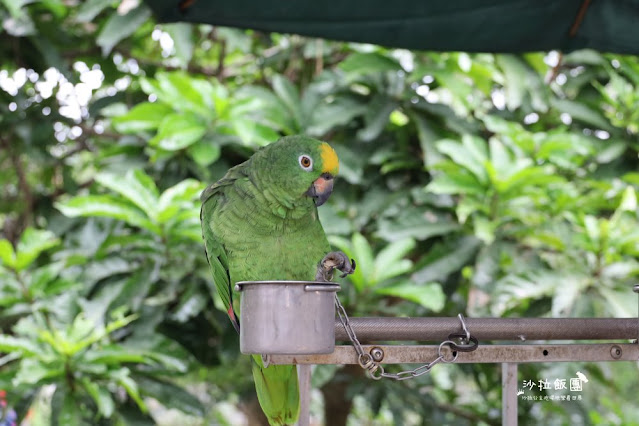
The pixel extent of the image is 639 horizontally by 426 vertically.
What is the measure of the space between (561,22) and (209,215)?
1022mm

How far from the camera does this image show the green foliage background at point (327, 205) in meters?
1.84

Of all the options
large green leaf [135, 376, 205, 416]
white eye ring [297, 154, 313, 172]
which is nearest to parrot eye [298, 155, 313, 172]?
white eye ring [297, 154, 313, 172]

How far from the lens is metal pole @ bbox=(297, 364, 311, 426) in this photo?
96 cm

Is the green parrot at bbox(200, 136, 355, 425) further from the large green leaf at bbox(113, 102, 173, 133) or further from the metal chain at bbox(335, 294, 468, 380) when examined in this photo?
the large green leaf at bbox(113, 102, 173, 133)

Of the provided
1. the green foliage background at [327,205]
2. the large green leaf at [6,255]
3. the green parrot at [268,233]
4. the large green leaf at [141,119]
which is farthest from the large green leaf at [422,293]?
the large green leaf at [6,255]

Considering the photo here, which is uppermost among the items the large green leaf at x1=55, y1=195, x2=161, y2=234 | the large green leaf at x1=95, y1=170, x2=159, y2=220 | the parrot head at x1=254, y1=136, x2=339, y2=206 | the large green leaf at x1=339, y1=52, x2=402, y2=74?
the large green leaf at x1=339, y1=52, x2=402, y2=74

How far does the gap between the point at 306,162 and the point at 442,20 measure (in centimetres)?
68

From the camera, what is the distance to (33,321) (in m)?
1.90

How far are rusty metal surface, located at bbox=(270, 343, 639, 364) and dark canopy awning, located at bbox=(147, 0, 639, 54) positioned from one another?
923mm

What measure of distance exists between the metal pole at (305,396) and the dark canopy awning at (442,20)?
0.90m

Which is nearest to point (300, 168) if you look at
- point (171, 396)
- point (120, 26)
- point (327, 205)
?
point (327, 205)

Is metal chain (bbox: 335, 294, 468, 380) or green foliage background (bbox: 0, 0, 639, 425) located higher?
green foliage background (bbox: 0, 0, 639, 425)

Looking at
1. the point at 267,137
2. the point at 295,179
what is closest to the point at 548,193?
the point at 267,137

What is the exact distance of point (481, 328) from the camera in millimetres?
902
